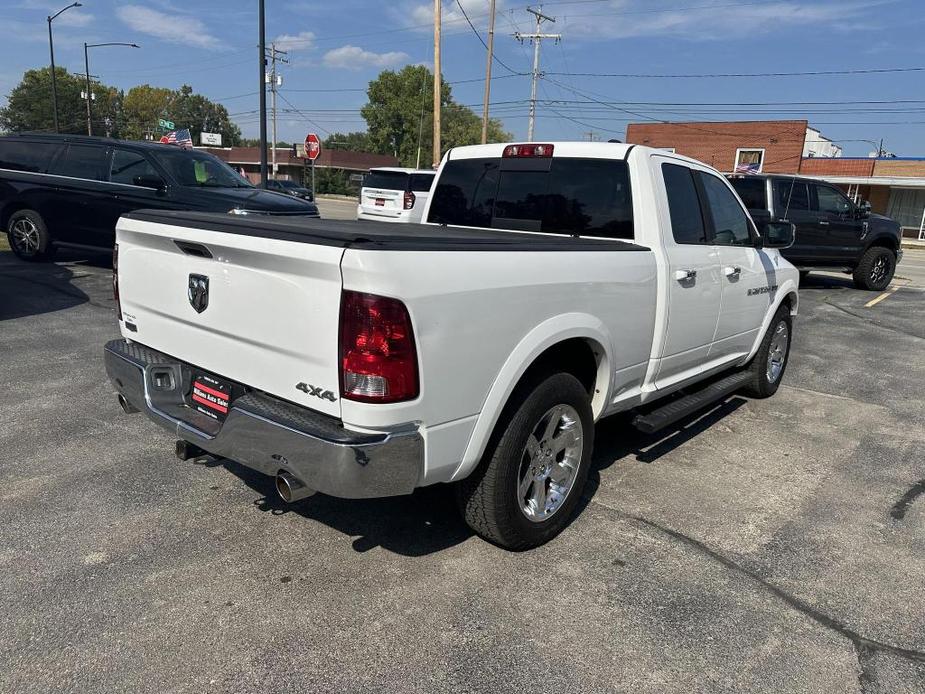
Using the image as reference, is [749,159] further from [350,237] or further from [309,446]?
[309,446]

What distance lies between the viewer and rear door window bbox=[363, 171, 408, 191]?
17531 millimetres

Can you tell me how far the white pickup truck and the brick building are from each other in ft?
102

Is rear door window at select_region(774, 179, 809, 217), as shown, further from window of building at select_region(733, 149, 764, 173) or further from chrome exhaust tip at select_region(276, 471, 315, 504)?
window of building at select_region(733, 149, 764, 173)

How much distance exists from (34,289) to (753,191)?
38.1ft

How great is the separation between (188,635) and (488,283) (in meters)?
1.75

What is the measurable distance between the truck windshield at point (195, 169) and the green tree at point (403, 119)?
3077 inches

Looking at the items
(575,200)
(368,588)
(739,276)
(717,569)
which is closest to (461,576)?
(368,588)

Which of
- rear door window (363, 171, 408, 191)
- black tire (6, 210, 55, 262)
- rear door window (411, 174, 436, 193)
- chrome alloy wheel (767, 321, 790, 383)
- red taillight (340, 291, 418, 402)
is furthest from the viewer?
rear door window (363, 171, 408, 191)

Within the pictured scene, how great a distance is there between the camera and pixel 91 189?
33.3 feet

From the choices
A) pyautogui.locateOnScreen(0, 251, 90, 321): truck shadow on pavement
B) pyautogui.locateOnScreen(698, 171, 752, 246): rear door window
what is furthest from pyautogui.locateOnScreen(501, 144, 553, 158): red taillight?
pyautogui.locateOnScreen(0, 251, 90, 321): truck shadow on pavement

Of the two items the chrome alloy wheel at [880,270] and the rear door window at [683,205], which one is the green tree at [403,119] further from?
the rear door window at [683,205]

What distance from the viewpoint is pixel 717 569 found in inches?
127

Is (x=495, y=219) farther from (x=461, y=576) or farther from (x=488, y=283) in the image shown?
(x=461, y=576)

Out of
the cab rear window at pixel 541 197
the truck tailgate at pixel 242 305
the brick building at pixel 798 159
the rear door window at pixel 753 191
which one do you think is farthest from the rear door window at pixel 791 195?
→ the brick building at pixel 798 159
